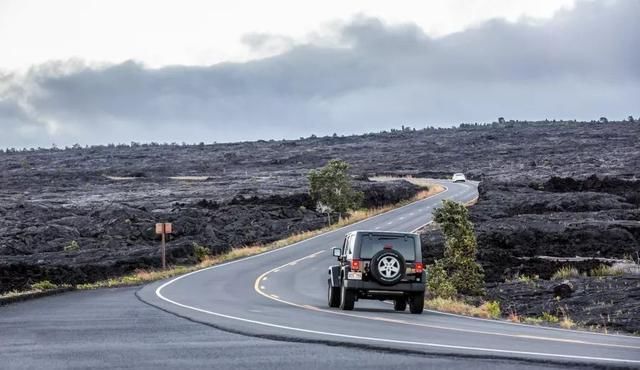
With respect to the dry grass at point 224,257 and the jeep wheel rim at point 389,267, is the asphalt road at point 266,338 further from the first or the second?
the dry grass at point 224,257

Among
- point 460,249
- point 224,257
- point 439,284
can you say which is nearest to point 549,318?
point 439,284

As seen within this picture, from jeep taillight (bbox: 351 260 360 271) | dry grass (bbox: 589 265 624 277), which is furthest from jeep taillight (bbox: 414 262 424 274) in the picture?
dry grass (bbox: 589 265 624 277)

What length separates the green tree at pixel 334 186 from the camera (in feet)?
218

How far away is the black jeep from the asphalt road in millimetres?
630

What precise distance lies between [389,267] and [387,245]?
2.35 feet

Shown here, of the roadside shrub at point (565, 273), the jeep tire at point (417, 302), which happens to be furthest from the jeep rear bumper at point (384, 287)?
the roadside shrub at point (565, 273)

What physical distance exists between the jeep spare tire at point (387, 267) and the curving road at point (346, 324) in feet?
2.69

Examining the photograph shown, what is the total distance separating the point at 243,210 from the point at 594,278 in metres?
39.0

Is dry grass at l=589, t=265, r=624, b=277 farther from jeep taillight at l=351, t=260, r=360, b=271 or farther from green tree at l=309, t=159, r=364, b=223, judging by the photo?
green tree at l=309, t=159, r=364, b=223

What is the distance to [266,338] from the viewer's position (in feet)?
50.3

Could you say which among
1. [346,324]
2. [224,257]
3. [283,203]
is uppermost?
[283,203]

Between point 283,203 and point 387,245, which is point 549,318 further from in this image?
point 283,203

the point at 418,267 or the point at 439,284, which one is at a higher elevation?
the point at 418,267

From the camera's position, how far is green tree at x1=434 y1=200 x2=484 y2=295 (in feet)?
96.0
